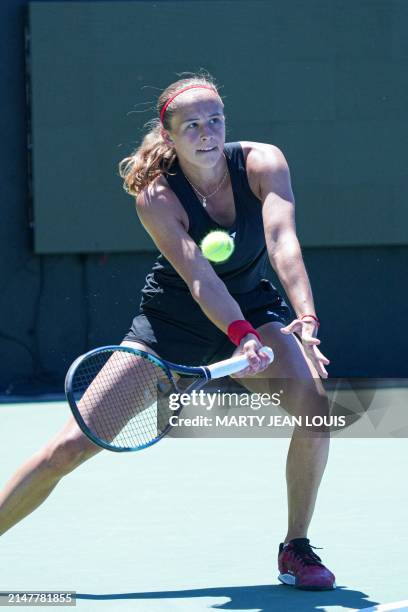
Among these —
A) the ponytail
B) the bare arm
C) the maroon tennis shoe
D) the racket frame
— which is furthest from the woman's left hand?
the ponytail

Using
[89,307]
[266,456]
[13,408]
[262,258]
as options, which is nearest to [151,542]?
[262,258]

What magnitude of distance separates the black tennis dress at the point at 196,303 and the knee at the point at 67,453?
16.4 inches

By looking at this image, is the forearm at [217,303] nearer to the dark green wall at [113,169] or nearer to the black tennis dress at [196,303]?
the black tennis dress at [196,303]

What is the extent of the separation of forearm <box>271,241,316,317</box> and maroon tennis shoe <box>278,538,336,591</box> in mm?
720

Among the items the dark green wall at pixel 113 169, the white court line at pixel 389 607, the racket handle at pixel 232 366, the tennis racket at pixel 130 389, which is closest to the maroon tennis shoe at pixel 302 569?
the white court line at pixel 389 607

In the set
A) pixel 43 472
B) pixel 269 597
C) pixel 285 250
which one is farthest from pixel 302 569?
pixel 285 250

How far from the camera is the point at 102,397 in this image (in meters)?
3.41

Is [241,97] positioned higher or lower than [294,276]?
higher

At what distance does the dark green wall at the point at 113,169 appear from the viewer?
8023 mm

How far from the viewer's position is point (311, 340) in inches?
126

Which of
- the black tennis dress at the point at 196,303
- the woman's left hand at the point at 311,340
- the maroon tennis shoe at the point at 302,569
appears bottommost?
the maroon tennis shoe at the point at 302,569

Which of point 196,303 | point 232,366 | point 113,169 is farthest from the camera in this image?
point 113,169

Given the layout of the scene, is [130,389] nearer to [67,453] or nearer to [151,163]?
[67,453]

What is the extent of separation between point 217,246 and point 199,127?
0.36 m
